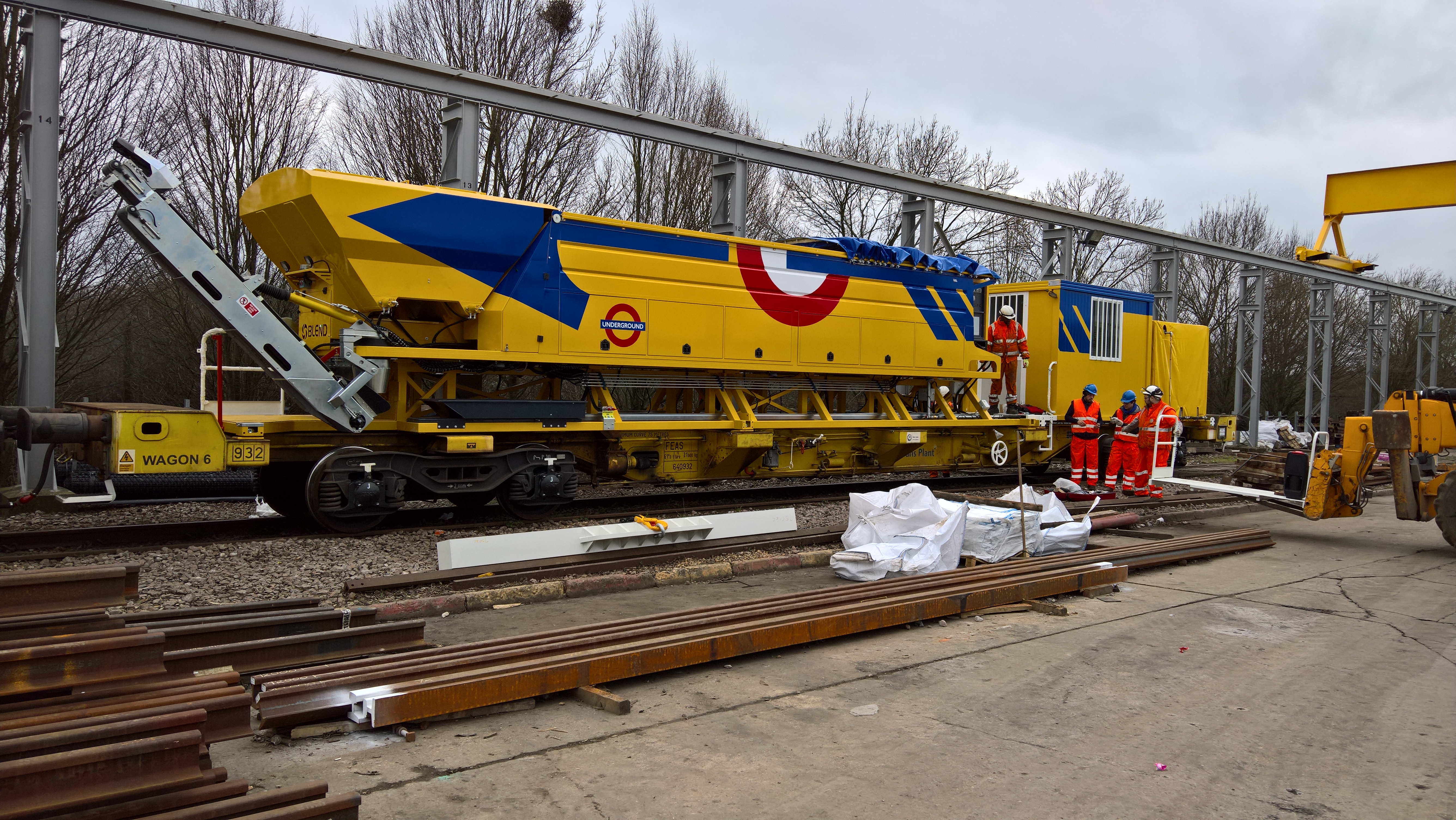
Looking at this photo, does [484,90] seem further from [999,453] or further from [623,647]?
[623,647]

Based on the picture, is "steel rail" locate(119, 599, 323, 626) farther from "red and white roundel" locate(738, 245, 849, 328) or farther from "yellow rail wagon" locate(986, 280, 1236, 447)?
"yellow rail wagon" locate(986, 280, 1236, 447)

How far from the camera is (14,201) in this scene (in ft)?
41.8

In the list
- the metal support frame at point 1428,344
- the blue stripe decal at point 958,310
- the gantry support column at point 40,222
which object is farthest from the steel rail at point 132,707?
the metal support frame at point 1428,344

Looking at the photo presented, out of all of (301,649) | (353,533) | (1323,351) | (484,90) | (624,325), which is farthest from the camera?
(1323,351)

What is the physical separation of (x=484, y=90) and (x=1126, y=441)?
9493 millimetres

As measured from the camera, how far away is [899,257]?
12484 millimetres

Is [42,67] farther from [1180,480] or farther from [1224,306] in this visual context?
[1224,306]

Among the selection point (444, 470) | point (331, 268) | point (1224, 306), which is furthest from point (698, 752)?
point (1224, 306)

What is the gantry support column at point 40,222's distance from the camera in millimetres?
9398

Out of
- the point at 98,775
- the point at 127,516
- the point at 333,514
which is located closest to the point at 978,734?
the point at 98,775

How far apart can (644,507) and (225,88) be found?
13150 mm

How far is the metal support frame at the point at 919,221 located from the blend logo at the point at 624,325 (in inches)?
331

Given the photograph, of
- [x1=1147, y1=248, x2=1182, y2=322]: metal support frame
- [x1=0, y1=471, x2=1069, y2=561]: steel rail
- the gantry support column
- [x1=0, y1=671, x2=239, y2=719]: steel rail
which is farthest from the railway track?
[x1=1147, y1=248, x2=1182, y2=322]: metal support frame

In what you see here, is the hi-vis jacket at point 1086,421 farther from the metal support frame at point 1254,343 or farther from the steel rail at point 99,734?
the metal support frame at point 1254,343
